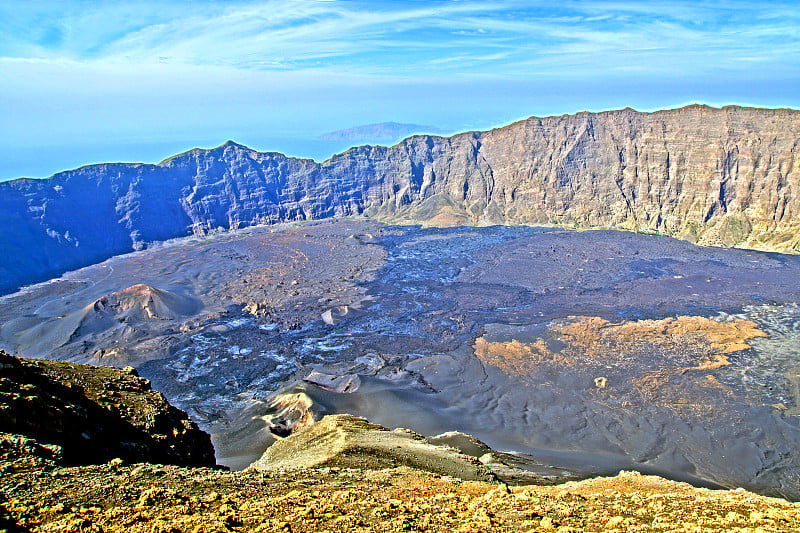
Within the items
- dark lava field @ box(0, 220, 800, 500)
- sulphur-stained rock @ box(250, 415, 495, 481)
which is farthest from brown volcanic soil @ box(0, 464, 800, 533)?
dark lava field @ box(0, 220, 800, 500)

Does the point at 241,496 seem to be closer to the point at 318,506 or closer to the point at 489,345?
the point at 318,506

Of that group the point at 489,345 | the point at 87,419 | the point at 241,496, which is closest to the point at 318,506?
the point at 241,496

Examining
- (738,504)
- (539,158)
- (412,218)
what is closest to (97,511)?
(738,504)

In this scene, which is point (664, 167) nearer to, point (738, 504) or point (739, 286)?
point (739, 286)

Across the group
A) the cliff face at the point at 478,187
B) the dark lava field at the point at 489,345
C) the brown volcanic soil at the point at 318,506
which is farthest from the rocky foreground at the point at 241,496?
the cliff face at the point at 478,187

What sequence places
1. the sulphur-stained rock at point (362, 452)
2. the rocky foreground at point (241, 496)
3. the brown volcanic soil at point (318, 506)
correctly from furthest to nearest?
1. the sulphur-stained rock at point (362, 452)
2. the rocky foreground at point (241, 496)
3. the brown volcanic soil at point (318, 506)

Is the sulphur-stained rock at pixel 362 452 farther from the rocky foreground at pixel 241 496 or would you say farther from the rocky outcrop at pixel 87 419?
the rocky outcrop at pixel 87 419
